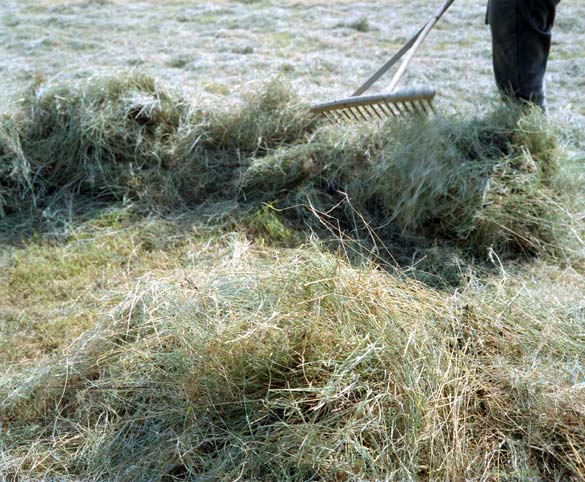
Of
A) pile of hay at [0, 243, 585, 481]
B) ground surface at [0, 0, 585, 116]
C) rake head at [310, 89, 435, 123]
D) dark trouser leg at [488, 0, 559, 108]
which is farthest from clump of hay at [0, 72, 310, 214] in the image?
pile of hay at [0, 243, 585, 481]

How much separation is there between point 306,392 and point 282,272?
1.60 feet

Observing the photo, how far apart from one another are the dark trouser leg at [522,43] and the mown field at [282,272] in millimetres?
216

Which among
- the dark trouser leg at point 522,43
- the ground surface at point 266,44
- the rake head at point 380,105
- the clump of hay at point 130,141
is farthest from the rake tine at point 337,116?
the dark trouser leg at point 522,43

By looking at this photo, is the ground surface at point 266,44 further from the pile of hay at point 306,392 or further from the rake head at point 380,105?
the pile of hay at point 306,392

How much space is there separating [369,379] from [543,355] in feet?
2.30

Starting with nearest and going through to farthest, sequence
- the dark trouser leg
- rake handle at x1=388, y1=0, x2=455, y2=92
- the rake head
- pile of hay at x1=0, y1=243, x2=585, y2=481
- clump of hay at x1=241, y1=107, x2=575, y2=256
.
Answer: pile of hay at x1=0, y1=243, x2=585, y2=481
clump of hay at x1=241, y1=107, x2=575, y2=256
the rake head
the dark trouser leg
rake handle at x1=388, y1=0, x2=455, y2=92

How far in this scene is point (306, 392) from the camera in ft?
6.81

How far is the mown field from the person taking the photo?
78.9 inches

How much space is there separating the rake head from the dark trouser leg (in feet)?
1.86

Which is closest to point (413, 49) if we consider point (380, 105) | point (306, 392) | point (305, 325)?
point (380, 105)

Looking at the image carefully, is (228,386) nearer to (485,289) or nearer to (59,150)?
(485,289)

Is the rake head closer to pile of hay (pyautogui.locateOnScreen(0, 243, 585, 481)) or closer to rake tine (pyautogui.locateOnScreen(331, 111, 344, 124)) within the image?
rake tine (pyautogui.locateOnScreen(331, 111, 344, 124))

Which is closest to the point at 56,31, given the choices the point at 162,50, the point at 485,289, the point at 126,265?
the point at 162,50

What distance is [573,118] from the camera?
167 inches
